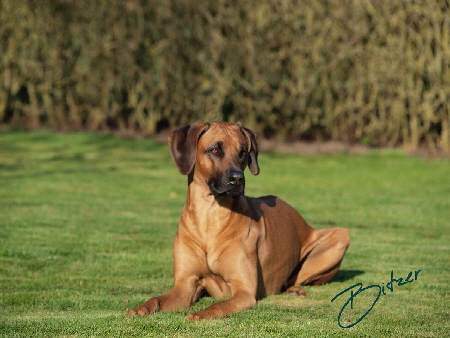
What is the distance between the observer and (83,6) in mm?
18828

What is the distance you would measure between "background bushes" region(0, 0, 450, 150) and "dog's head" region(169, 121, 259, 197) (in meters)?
11.7

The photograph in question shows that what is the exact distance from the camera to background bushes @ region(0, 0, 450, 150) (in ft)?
55.5

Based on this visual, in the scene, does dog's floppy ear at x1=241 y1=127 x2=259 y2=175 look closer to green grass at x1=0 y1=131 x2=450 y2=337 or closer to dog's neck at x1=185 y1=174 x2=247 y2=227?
dog's neck at x1=185 y1=174 x2=247 y2=227

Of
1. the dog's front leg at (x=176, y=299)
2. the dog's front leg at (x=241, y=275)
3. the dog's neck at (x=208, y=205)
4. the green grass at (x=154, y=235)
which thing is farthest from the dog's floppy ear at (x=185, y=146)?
the green grass at (x=154, y=235)

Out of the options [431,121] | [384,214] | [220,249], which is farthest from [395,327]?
[431,121]

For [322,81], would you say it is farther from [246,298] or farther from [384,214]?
[246,298]

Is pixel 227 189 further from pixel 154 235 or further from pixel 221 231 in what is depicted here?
pixel 154 235

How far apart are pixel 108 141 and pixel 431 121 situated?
7700 mm

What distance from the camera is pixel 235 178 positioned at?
18.1 ft

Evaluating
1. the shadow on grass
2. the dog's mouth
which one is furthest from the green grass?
the dog's mouth

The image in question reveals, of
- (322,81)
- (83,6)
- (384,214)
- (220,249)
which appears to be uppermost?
(83,6)

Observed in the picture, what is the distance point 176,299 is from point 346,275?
237 centimetres

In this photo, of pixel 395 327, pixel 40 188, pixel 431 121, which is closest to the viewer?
pixel 395 327
